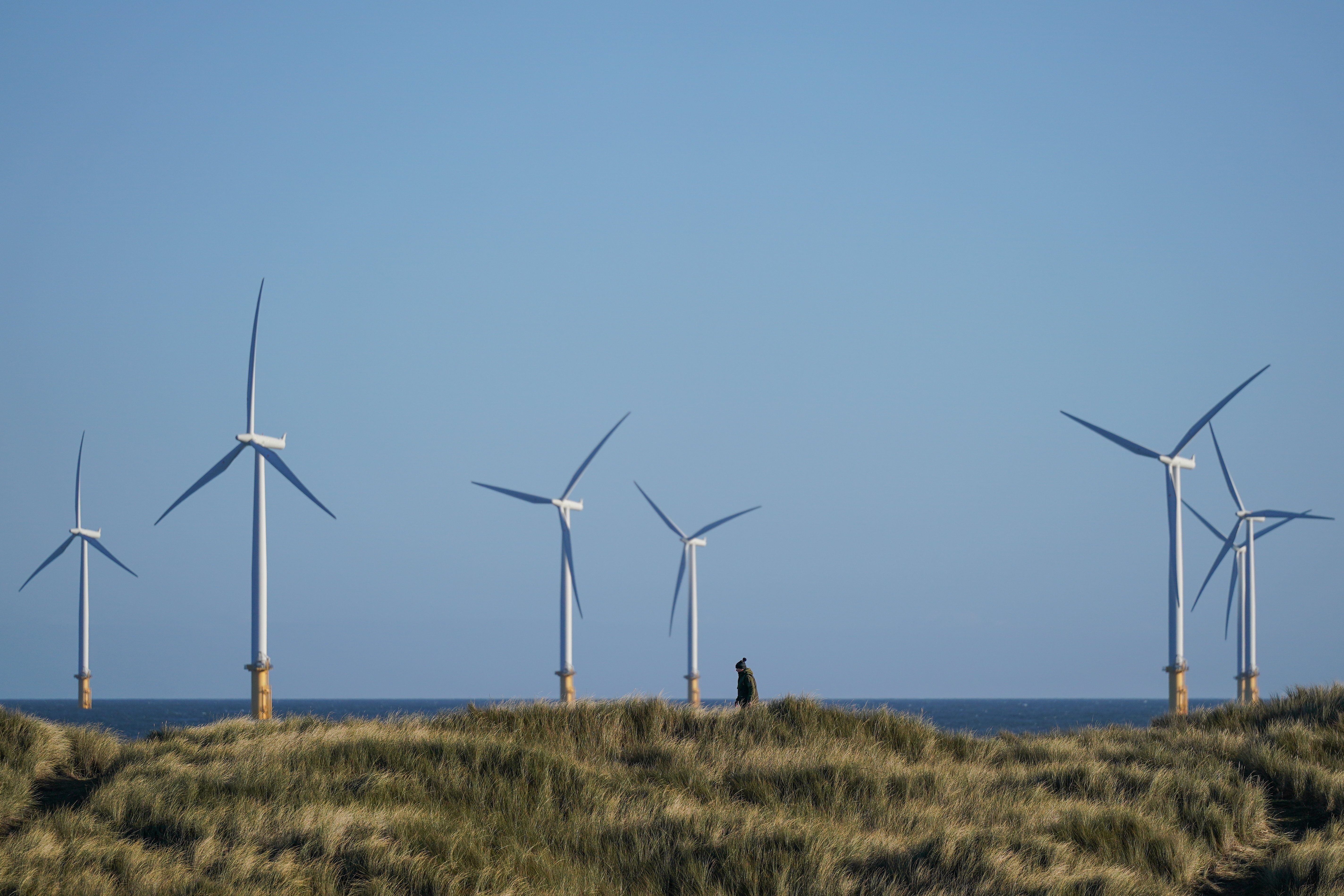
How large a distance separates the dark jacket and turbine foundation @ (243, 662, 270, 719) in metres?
22.2

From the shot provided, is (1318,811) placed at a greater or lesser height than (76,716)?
greater

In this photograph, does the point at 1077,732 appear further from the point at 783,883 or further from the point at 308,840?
A: the point at 308,840

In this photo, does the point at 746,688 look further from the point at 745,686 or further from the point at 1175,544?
the point at 1175,544

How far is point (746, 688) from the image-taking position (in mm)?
27859

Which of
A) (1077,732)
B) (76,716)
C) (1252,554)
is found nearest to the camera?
(1077,732)

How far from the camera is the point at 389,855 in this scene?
1488cm

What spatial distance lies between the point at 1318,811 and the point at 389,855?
1524 cm

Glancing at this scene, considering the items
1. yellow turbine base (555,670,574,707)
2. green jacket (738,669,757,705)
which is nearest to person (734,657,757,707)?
green jacket (738,669,757,705)

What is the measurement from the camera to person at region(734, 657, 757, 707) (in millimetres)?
27578

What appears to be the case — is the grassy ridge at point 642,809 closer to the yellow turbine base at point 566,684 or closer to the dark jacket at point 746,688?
the dark jacket at point 746,688

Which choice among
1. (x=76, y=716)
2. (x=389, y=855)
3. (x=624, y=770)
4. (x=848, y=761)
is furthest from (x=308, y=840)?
(x=76, y=716)

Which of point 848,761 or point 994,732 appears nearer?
point 848,761

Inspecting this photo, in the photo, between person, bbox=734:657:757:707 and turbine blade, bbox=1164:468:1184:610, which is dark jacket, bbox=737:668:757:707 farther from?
turbine blade, bbox=1164:468:1184:610

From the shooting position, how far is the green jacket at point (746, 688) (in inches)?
1086
